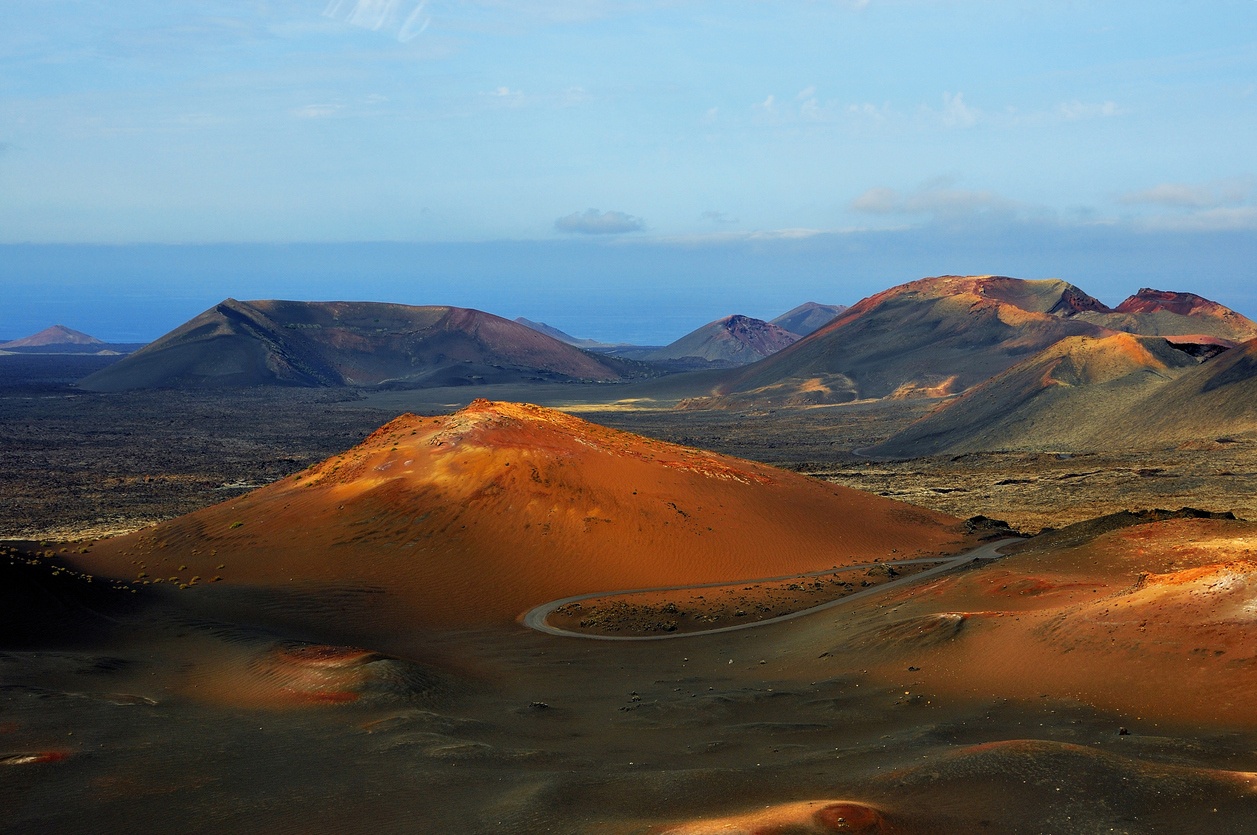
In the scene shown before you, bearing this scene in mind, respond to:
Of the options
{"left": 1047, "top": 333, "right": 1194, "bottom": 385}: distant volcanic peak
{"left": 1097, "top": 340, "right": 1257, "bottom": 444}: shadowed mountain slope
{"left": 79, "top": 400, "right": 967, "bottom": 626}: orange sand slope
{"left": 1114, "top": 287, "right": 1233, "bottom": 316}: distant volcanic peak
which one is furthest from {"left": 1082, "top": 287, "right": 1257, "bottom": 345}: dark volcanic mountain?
{"left": 79, "top": 400, "right": 967, "bottom": 626}: orange sand slope

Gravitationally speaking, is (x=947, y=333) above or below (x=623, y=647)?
above

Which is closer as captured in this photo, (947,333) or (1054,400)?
(1054,400)

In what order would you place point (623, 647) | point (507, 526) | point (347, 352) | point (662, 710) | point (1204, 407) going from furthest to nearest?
1. point (347, 352)
2. point (1204, 407)
3. point (507, 526)
4. point (623, 647)
5. point (662, 710)

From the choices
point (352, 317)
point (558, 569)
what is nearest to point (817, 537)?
point (558, 569)

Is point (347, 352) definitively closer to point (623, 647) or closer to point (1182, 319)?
point (1182, 319)

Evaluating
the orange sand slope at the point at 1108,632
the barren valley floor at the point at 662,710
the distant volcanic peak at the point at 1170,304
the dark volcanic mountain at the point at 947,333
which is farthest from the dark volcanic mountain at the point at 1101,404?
the distant volcanic peak at the point at 1170,304

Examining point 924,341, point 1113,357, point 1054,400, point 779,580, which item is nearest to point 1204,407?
point 1054,400

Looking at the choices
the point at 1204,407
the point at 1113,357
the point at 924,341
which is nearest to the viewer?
the point at 1204,407

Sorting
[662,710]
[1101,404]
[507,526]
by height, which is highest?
[1101,404]
